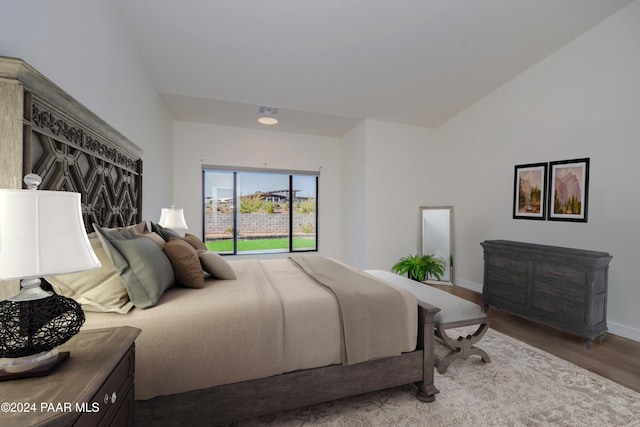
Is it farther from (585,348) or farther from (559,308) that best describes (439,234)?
(585,348)

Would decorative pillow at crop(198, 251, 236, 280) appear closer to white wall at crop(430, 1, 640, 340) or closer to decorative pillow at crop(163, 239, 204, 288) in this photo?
decorative pillow at crop(163, 239, 204, 288)

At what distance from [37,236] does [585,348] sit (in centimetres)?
393

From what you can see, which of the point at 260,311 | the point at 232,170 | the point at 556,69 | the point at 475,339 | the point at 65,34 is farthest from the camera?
the point at 232,170

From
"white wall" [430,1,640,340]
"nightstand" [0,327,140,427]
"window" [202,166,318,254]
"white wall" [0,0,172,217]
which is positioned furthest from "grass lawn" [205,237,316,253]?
"nightstand" [0,327,140,427]

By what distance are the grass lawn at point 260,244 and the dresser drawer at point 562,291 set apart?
352 cm

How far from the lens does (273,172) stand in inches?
207

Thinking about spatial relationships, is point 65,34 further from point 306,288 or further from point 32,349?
point 306,288

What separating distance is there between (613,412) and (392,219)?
11.3ft

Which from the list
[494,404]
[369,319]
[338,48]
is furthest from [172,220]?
[494,404]

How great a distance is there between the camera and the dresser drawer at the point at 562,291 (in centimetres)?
273

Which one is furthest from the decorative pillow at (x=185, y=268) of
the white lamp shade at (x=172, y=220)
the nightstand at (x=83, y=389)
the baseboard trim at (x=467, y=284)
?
the baseboard trim at (x=467, y=284)

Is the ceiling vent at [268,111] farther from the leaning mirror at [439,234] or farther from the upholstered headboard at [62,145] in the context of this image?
the leaning mirror at [439,234]

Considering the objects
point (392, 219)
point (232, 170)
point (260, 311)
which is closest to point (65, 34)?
point (260, 311)

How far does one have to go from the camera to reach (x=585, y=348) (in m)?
2.66
